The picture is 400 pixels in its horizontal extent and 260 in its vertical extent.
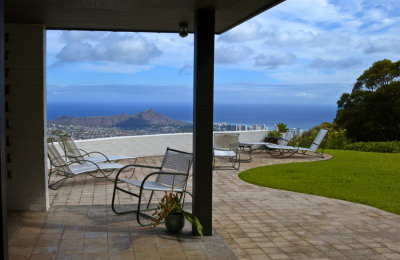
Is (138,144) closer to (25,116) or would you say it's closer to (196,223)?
(25,116)

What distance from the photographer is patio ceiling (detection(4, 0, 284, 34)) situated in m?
3.81

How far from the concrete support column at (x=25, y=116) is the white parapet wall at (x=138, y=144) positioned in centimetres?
398

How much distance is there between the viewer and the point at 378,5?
184ft

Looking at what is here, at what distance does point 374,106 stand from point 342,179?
14.5 meters

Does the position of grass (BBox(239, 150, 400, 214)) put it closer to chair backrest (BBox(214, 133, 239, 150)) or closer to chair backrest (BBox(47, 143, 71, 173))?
chair backrest (BBox(214, 133, 239, 150))

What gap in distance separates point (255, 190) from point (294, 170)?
2439 millimetres

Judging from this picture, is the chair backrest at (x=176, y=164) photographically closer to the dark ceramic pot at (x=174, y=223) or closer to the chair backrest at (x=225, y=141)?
the dark ceramic pot at (x=174, y=223)

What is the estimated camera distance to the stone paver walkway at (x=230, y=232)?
3635 mm

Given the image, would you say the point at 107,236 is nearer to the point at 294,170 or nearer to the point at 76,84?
the point at 294,170

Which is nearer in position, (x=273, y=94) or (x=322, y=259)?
(x=322, y=259)

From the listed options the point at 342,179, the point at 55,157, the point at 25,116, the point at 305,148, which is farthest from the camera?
the point at 305,148

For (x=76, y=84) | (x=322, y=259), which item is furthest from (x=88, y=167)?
(x=76, y=84)

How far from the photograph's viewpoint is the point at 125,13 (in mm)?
4281

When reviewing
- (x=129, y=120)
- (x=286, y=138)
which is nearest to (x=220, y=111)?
(x=129, y=120)
